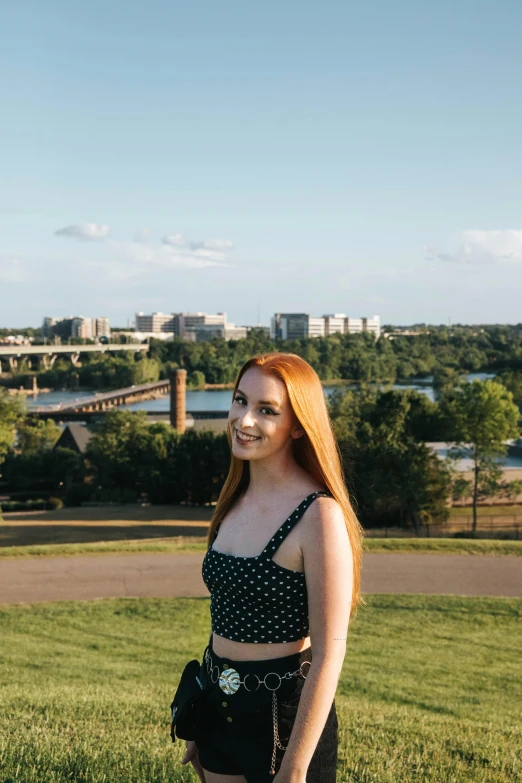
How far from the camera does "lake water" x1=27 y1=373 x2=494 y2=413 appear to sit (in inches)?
3218

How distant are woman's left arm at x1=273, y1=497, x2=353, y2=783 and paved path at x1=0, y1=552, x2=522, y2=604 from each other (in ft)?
35.8

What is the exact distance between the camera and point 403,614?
448 inches

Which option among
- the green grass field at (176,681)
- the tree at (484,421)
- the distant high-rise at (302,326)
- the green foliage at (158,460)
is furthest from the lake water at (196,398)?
the distant high-rise at (302,326)

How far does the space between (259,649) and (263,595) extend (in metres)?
0.18

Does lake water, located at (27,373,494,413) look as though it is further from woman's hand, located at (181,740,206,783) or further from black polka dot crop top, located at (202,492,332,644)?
black polka dot crop top, located at (202,492,332,644)

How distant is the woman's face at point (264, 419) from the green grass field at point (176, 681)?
2207mm

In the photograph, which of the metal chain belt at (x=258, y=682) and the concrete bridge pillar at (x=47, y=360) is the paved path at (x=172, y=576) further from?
the concrete bridge pillar at (x=47, y=360)

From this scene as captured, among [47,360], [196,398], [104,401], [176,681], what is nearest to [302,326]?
[47,360]

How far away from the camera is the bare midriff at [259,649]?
6.97 feet

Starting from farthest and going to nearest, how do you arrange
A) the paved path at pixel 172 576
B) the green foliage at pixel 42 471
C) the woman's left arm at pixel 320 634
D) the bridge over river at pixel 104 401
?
the bridge over river at pixel 104 401 < the green foliage at pixel 42 471 < the paved path at pixel 172 576 < the woman's left arm at pixel 320 634

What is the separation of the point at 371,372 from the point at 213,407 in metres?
23.9

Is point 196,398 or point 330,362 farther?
point 330,362

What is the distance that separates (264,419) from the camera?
2.23m

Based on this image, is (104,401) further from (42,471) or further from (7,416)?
(7,416)
